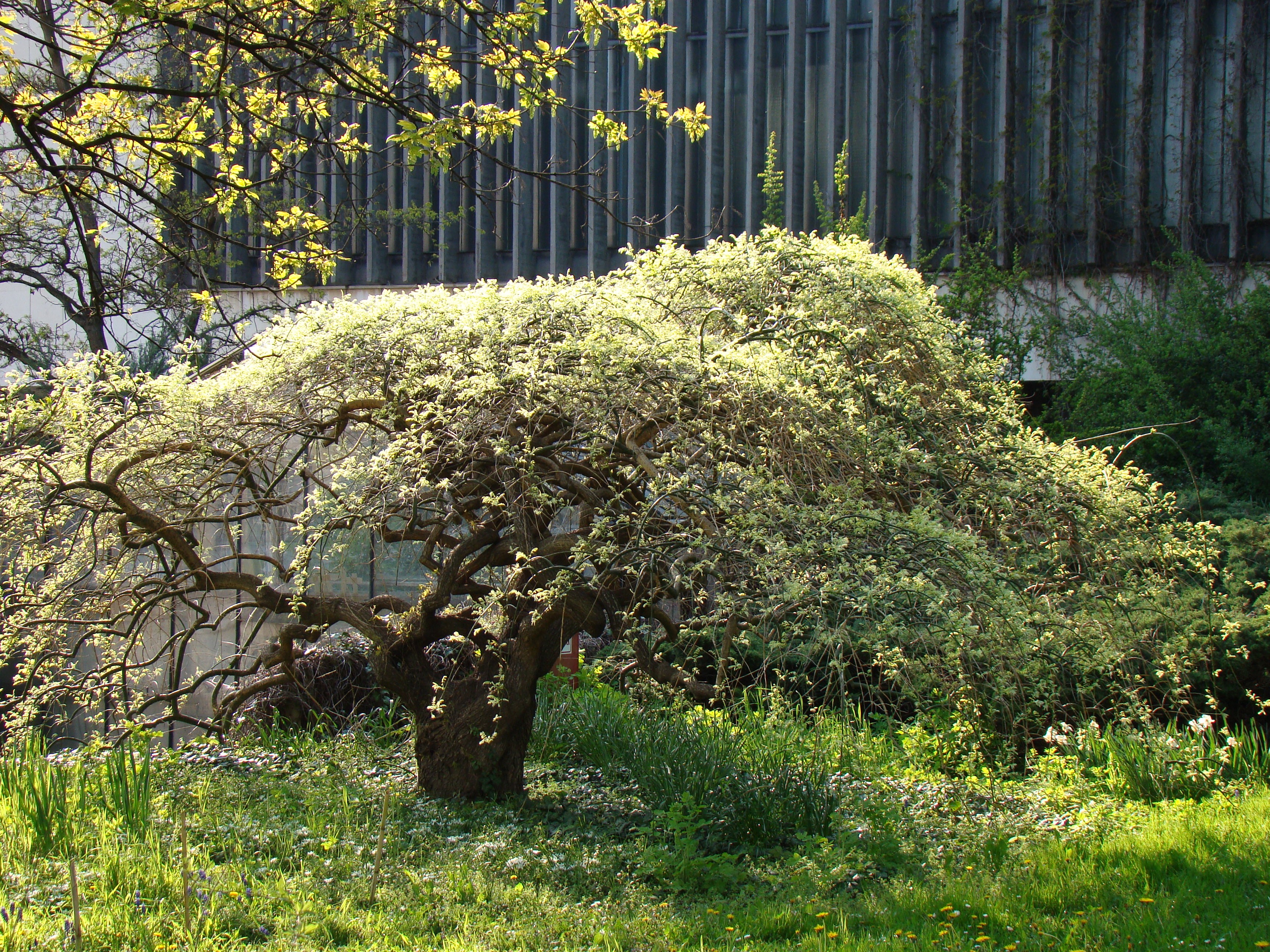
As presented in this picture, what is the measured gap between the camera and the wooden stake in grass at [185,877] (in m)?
3.59

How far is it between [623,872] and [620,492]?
1.66 m

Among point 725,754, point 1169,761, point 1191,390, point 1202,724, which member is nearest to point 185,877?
point 725,754

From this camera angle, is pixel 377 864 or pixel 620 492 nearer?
pixel 377 864

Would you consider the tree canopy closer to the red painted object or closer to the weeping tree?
the weeping tree

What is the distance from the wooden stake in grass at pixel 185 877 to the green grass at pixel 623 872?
55 mm

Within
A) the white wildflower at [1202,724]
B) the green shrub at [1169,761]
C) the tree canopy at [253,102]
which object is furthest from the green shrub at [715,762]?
the tree canopy at [253,102]

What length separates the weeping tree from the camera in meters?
4.10

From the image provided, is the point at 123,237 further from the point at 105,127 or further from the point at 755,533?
the point at 755,533

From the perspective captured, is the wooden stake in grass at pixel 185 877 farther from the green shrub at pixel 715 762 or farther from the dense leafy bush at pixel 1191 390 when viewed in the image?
the dense leafy bush at pixel 1191 390

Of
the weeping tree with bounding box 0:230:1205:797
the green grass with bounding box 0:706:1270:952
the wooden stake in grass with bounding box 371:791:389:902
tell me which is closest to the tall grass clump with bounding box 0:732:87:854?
the green grass with bounding box 0:706:1270:952

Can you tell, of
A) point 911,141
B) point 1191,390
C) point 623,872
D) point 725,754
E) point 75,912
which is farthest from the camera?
point 911,141

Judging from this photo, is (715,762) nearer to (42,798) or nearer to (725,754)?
(725,754)

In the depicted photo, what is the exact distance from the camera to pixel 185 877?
11.9 ft

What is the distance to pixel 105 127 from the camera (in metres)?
5.29
